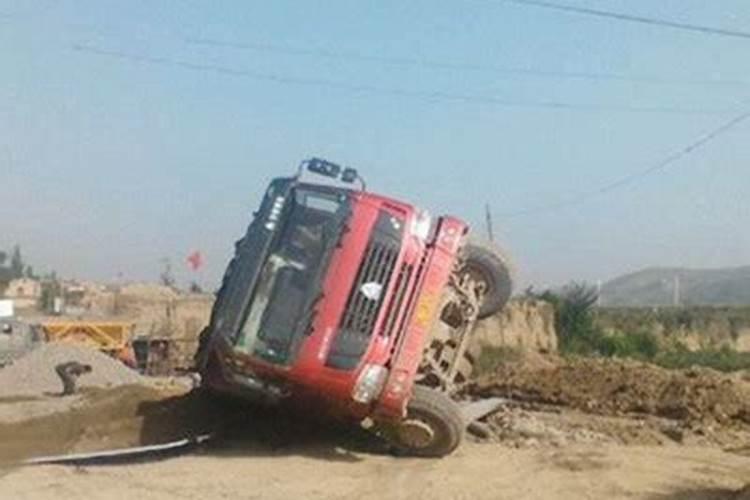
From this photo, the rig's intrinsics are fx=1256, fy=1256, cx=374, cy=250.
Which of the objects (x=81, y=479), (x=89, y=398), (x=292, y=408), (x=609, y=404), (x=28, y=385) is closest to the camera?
(x=81, y=479)

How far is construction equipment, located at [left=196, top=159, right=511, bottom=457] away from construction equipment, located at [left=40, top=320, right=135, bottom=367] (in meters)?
20.3

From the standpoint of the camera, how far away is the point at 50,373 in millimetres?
19484

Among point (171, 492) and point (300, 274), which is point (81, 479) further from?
point (300, 274)

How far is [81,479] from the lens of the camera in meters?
10.5

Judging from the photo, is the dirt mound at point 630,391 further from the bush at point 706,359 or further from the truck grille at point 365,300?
the bush at point 706,359

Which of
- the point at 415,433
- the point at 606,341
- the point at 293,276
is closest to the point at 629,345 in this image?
the point at 606,341

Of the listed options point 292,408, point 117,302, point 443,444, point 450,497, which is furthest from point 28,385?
point 117,302

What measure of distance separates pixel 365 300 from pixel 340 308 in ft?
0.83

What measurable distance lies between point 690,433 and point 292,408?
4693 mm

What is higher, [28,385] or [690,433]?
[690,433]

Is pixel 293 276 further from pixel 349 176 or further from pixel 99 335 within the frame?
pixel 99 335

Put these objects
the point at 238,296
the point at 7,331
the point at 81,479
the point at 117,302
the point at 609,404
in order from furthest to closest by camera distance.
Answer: the point at 117,302
the point at 7,331
the point at 609,404
the point at 238,296
the point at 81,479

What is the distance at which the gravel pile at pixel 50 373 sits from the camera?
18.5m

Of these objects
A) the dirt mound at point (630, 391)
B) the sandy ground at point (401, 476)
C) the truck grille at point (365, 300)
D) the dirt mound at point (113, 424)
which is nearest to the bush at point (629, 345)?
the dirt mound at point (630, 391)
